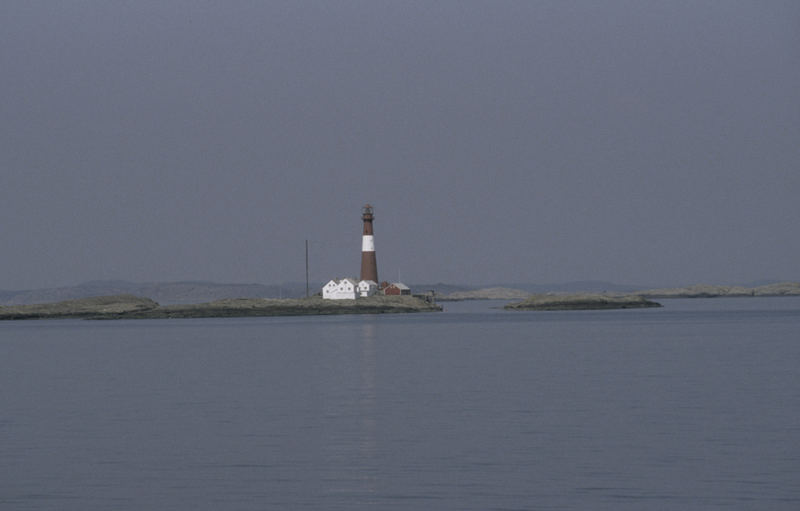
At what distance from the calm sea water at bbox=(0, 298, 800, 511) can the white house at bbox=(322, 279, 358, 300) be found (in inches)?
3348

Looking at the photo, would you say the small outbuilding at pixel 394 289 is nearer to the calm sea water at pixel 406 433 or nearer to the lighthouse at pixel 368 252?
the lighthouse at pixel 368 252

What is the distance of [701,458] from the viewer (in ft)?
70.5

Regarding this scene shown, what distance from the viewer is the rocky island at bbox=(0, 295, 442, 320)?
135m

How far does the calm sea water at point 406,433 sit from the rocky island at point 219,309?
82.3 meters

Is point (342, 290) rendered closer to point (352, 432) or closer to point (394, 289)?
point (394, 289)

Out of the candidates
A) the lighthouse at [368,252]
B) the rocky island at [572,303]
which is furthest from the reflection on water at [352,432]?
the rocky island at [572,303]

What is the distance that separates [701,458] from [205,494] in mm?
9802

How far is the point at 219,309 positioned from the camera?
13825cm

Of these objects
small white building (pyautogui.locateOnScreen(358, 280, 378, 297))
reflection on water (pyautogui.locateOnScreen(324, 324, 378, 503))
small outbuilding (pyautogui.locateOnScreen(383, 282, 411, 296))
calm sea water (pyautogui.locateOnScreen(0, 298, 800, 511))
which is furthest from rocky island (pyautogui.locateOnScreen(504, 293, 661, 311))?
reflection on water (pyautogui.locateOnScreen(324, 324, 378, 503))

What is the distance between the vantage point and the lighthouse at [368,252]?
12938 cm

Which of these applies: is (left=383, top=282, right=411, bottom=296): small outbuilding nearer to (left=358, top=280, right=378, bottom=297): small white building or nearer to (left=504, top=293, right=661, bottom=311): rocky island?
A: (left=358, top=280, right=378, bottom=297): small white building

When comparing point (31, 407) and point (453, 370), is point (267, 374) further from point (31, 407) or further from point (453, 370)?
point (31, 407)

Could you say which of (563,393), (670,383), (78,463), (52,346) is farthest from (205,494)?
(52,346)

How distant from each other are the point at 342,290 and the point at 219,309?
15.9m
